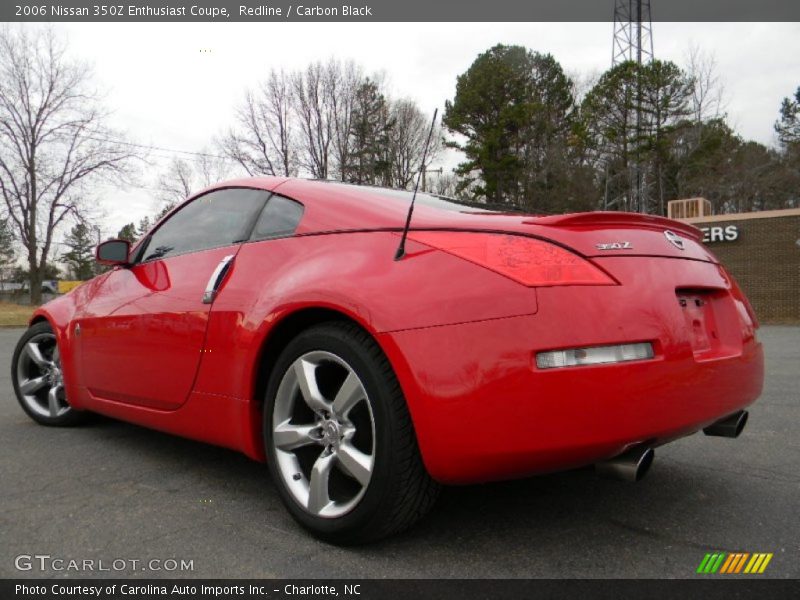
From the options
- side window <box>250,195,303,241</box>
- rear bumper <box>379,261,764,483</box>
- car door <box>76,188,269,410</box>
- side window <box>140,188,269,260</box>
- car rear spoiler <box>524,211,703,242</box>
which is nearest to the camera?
rear bumper <box>379,261,764,483</box>

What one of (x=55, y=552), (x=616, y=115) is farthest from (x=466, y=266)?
(x=616, y=115)

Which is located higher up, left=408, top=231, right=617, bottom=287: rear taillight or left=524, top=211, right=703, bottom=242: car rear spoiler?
left=524, top=211, right=703, bottom=242: car rear spoiler

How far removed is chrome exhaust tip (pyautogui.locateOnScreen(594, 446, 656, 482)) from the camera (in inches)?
74.6

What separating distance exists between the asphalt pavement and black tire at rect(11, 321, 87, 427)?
55 centimetres

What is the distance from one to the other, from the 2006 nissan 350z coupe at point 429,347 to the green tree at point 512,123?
3298 centimetres

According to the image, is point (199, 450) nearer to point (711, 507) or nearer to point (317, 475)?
point (317, 475)

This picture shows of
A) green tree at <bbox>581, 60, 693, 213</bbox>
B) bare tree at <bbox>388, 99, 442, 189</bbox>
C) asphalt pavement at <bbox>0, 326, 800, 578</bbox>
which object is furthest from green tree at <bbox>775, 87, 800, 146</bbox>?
asphalt pavement at <bbox>0, 326, 800, 578</bbox>

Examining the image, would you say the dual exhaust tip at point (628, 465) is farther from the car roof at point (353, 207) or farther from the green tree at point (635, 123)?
the green tree at point (635, 123)

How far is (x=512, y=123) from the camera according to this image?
3647 centimetres

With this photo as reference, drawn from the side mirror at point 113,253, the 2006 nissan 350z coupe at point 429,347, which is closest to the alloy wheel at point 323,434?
the 2006 nissan 350z coupe at point 429,347

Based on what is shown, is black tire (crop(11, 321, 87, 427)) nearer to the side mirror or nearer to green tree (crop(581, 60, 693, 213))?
the side mirror

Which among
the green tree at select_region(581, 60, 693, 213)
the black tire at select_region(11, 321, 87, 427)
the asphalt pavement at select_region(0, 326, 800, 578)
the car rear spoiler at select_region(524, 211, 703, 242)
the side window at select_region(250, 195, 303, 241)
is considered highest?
the green tree at select_region(581, 60, 693, 213)

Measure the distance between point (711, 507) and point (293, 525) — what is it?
163 cm

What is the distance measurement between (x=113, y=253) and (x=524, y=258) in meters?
2.50
